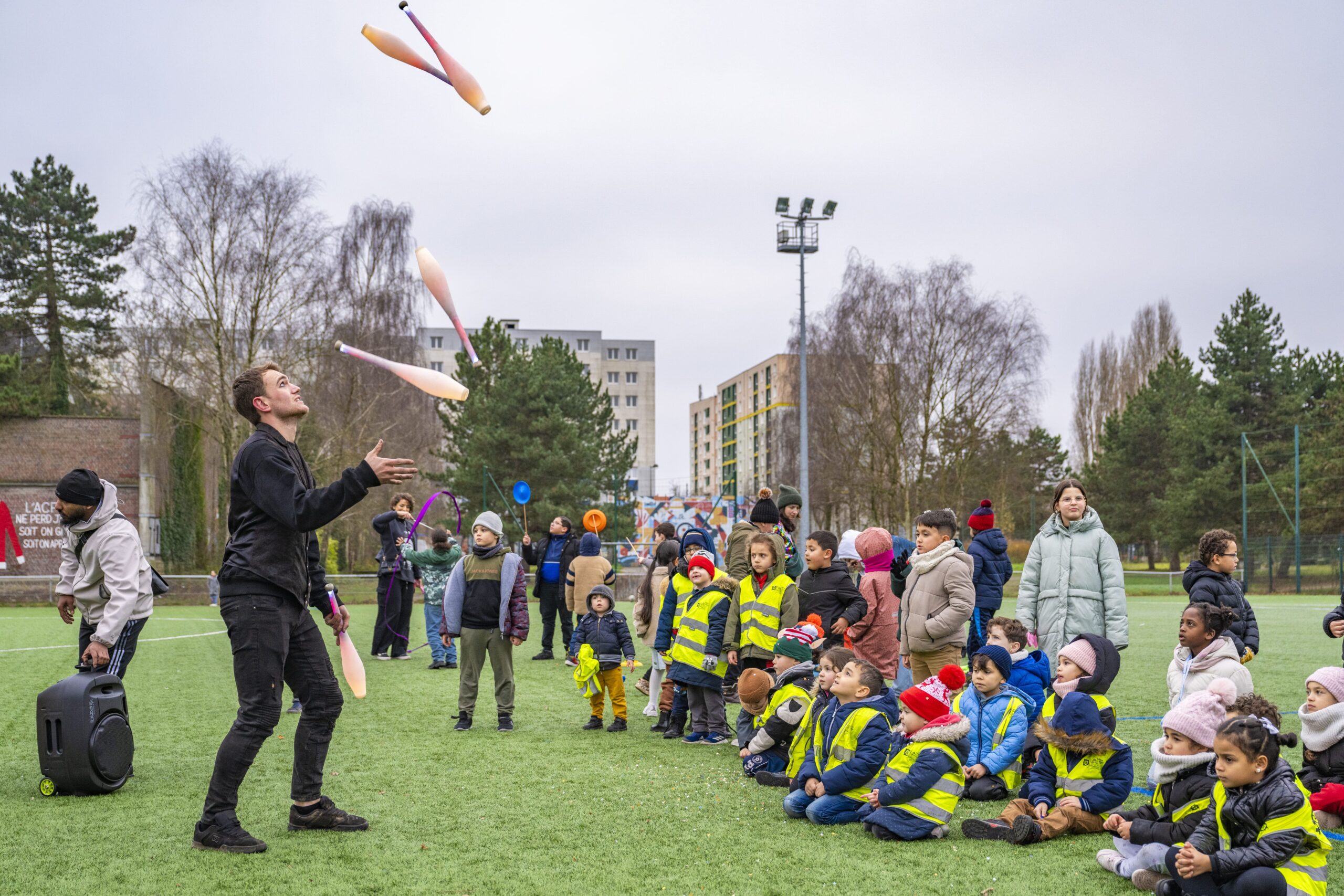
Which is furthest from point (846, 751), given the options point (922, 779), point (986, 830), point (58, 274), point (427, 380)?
point (58, 274)

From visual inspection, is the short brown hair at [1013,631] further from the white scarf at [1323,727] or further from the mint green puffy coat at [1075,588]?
the white scarf at [1323,727]

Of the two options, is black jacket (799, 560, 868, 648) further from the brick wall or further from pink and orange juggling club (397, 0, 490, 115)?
the brick wall

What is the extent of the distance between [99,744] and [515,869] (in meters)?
2.90

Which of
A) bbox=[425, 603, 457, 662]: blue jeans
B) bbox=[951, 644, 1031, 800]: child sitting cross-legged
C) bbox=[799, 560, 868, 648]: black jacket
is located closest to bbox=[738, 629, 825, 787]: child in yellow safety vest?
bbox=[799, 560, 868, 648]: black jacket

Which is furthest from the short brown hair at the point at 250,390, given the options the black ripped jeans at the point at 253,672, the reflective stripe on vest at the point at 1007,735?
the reflective stripe on vest at the point at 1007,735

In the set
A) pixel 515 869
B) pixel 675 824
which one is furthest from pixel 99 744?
pixel 675 824

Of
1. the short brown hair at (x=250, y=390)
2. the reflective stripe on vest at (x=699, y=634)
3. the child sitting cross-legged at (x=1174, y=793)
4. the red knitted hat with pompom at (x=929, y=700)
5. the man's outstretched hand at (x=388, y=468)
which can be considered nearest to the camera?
the child sitting cross-legged at (x=1174, y=793)

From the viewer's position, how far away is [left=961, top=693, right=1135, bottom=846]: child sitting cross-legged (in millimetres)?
5488

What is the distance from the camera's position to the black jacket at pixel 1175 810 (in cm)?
468

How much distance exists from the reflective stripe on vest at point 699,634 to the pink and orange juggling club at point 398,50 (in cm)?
418

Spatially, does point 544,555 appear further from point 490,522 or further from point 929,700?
point 929,700

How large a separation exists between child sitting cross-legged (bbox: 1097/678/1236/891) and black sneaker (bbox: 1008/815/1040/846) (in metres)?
0.41

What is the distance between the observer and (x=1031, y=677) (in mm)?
6457

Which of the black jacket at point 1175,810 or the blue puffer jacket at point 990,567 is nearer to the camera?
the black jacket at point 1175,810
